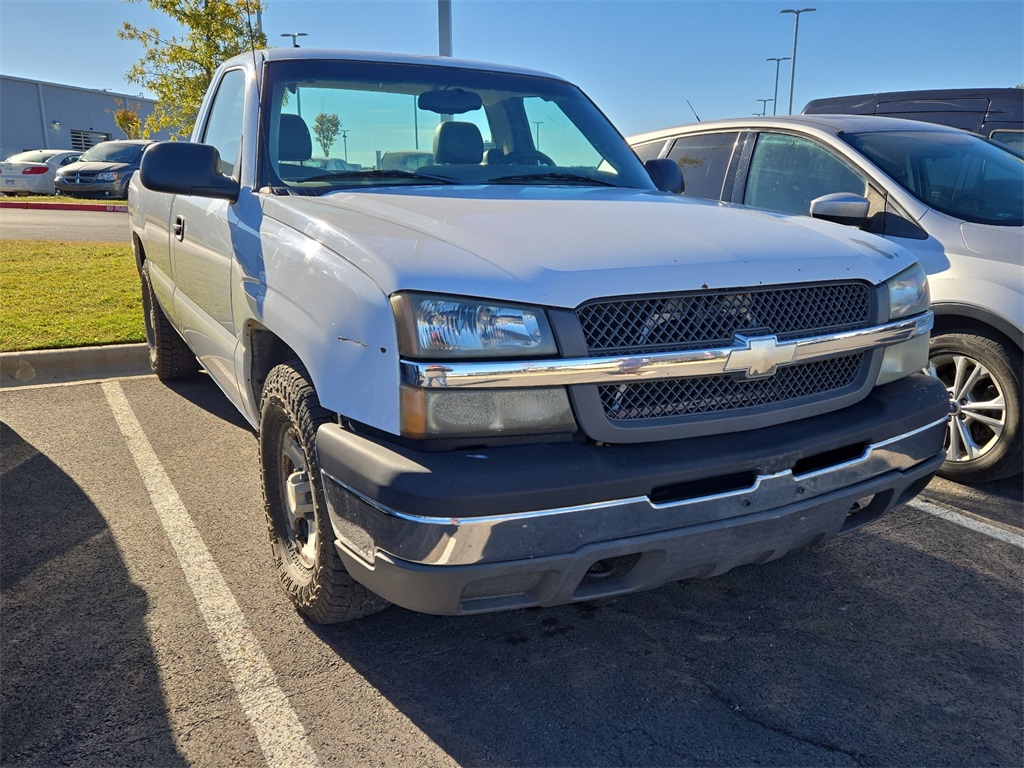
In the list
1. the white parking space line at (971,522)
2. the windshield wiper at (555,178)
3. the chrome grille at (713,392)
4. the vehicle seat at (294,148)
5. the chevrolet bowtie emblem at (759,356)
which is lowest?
the white parking space line at (971,522)

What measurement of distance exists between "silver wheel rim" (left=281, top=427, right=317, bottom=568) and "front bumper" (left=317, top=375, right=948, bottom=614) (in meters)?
0.38

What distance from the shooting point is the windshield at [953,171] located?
4418 mm

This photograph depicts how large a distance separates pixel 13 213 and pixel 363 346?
18.9 m

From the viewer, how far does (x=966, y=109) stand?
8.30 meters

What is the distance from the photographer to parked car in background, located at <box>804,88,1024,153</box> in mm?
8031

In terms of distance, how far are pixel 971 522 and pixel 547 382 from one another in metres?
2.75

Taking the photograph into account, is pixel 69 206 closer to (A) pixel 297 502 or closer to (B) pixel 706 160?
(B) pixel 706 160

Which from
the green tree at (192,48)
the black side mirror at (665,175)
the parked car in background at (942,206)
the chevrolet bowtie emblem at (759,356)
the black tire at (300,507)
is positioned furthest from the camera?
the green tree at (192,48)

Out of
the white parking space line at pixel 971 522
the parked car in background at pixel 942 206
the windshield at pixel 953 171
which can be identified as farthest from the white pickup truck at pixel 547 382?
the windshield at pixel 953 171

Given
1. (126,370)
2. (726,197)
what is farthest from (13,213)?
(726,197)

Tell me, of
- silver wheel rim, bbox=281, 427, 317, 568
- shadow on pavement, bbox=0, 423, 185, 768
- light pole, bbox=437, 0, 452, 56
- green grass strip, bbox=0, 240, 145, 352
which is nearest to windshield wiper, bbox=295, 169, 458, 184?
silver wheel rim, bbox=281, 427, 317, 568

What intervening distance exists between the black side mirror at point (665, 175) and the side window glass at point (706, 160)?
1253mm

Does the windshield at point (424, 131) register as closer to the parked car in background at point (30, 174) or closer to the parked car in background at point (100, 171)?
the parked car in background at point (100, 171)

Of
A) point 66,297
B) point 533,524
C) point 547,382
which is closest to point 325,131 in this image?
point 547,382
